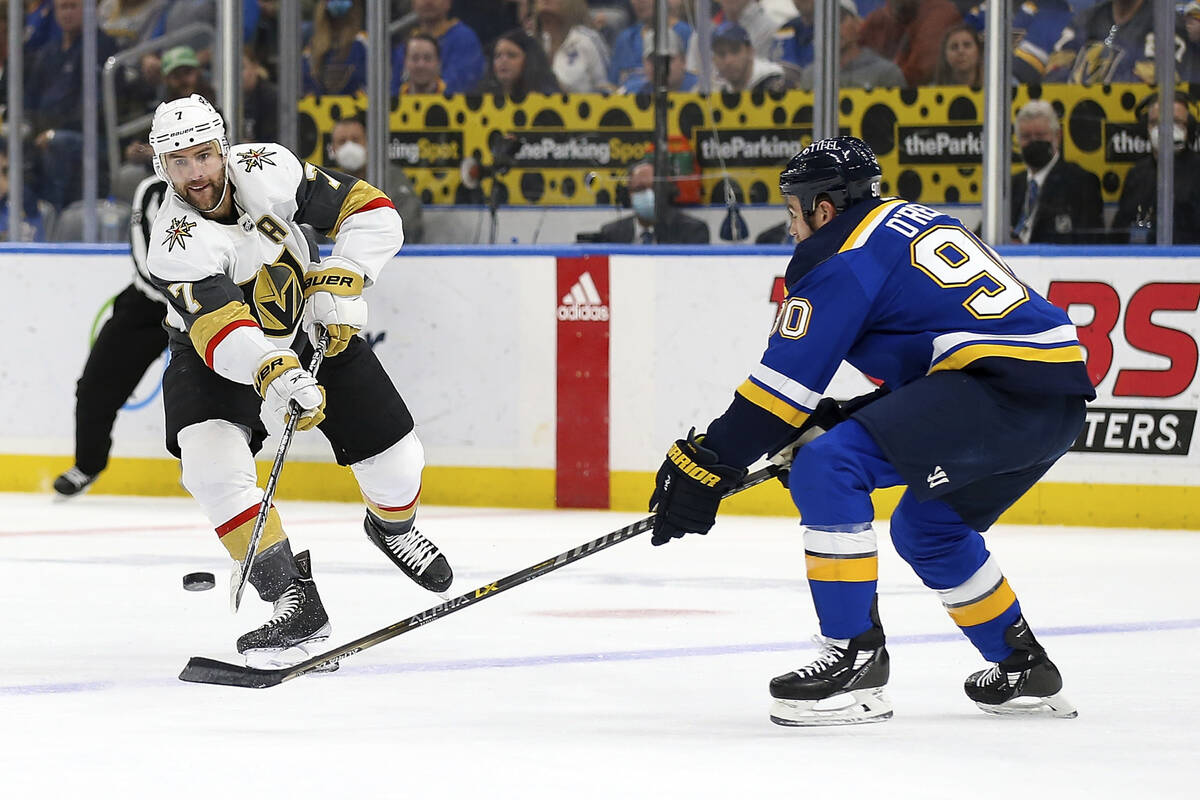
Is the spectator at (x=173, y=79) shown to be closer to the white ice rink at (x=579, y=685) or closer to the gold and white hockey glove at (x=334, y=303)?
the white ice rink at (x=579, y=685)

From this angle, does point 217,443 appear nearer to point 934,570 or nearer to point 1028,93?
point 934,570

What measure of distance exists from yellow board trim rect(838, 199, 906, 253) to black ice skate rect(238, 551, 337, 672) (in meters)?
1.34

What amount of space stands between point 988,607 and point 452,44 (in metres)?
4.98

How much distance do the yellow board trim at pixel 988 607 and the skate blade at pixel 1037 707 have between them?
0.14 meters

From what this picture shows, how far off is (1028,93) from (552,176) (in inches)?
72.0

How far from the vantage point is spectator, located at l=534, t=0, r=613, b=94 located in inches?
292

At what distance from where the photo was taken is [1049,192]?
6.61 meters

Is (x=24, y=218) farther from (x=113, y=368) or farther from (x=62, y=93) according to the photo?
(x=113, y=368)

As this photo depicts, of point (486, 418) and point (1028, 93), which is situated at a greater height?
point (1028, 93)

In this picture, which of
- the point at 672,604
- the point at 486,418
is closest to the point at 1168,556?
the point at 672,604

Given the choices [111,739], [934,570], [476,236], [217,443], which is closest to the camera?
[111,739]

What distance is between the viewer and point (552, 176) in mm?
7496

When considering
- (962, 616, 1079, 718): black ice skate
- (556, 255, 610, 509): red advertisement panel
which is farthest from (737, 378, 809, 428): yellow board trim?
(556, 255, 610, 509): red advertisement panel

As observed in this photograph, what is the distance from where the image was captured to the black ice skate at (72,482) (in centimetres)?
682
